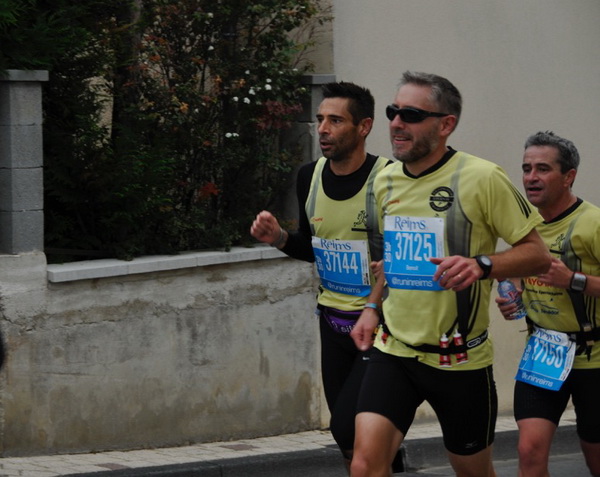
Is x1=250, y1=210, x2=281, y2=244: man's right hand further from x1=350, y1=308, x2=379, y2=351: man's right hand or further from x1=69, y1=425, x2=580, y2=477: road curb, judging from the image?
x1=69, y1=425, x2=580, y2=477: road curb

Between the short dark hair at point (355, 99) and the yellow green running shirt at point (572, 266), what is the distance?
1103 mm

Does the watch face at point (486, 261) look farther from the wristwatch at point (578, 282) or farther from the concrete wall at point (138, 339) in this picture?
the concrete wall at point (138, 339)

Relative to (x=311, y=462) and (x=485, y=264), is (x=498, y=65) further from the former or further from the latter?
(x=485, y=264)

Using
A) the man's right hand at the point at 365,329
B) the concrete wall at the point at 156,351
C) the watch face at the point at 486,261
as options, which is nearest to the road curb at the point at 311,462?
the concrete wall at the point at 156,351

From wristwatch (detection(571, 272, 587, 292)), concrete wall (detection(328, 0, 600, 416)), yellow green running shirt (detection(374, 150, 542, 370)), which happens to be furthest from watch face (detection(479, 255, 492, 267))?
concrete wall (detection(328, 0, 600, 416))

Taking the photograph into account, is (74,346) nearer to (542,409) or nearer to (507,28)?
(542,409)

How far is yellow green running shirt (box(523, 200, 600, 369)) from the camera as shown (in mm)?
6441

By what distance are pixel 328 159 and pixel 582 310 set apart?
56.2 inches

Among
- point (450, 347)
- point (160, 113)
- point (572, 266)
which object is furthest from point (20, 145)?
point (450, 347)

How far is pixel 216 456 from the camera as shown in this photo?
817cm

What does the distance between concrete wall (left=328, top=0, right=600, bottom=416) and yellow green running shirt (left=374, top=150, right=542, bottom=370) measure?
3938 millimetres

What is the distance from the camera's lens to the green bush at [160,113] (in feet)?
26.8

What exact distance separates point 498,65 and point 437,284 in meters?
5.26

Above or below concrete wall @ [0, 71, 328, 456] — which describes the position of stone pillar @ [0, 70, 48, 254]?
above
